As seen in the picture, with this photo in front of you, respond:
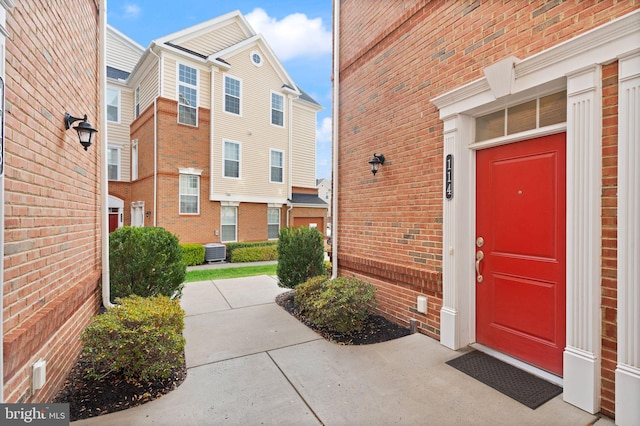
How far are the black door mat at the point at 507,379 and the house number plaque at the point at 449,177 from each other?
180 centimetres

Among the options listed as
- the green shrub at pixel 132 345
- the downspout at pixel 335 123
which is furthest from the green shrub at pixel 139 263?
the downspout at pixel 335 123

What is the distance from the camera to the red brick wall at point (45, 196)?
200 cm

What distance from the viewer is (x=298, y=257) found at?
6.03 meters

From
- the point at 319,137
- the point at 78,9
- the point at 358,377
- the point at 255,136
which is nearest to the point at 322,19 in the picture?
the point at 78,9

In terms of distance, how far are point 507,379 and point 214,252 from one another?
10.8 metres

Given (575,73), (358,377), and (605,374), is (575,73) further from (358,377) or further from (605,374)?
(358,377)

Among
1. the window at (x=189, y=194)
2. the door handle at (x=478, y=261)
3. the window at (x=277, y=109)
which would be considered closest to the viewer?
the door handle at (x=478, y=261)

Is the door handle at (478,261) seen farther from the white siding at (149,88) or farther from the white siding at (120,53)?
the white siding at (120,53)

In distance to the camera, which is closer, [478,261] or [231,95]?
[478,261]

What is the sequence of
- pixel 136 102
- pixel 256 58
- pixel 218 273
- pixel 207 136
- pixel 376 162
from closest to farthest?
pixel 376 162 → pixel 218 273 → pixel 207 136 → pixel 136 102 → pixel 256 58

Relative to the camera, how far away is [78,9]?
3.41 m

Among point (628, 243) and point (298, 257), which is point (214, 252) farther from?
point (628, 243)

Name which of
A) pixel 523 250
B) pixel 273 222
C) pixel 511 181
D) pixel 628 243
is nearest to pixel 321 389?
pixel 523 250

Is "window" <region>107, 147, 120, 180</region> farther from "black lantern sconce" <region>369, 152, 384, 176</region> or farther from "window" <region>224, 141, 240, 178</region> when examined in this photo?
"black lantern sconce" <region>369, 152, 384, 176</region>
